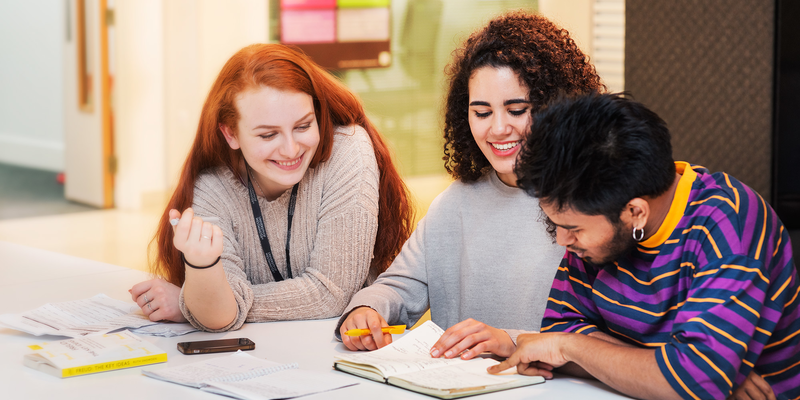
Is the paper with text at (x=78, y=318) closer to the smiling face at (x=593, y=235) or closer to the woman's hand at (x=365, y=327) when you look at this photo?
the woman's hand at (x=365, y=327)

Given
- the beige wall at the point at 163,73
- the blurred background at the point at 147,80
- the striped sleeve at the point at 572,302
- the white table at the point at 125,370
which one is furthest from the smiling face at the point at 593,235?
the beige wall at the point at 163,73

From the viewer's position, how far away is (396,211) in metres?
2.13

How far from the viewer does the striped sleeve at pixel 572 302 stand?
4.74 feet

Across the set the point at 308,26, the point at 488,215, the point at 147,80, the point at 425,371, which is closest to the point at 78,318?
the point at 425,371

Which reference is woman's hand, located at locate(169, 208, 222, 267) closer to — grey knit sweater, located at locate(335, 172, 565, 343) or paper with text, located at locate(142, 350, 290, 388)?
paper with text, located at locate(142, 350, 290, 388)

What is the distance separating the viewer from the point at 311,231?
2018 millimetres

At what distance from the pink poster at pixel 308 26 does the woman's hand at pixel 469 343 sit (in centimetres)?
435

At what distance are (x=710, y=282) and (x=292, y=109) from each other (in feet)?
3.34

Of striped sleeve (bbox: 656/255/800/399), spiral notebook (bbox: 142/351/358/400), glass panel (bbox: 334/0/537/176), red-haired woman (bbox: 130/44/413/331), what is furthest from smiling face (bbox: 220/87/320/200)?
glass panel (bbox: 334/0/537/176)

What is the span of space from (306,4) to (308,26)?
0.15m

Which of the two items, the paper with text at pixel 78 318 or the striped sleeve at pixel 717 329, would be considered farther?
the paper with text at pixel 78 318

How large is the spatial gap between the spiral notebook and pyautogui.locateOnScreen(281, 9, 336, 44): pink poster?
432 centimetres

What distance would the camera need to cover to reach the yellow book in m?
1.45

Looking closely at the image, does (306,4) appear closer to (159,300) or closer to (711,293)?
(159,300)
